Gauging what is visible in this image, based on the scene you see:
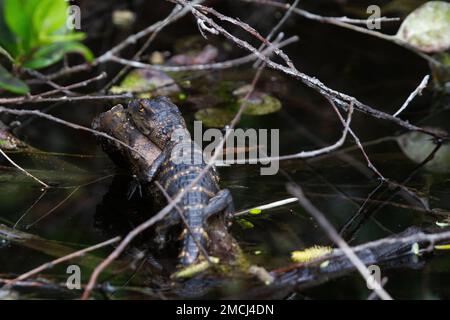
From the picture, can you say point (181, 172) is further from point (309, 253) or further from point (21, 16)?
point (21, 16)

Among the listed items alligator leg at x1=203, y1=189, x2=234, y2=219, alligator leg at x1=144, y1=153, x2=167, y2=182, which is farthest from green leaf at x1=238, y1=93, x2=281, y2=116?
alligator leg at x1=203, y1=189, x2=234, y2=219

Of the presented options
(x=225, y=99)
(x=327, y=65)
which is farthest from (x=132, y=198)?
(x=327, y=65)

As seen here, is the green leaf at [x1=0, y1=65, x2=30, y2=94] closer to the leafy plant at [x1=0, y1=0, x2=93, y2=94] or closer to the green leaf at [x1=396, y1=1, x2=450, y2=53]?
Result: the leafy plant at [x1=0, y1=0, x2=93, y2=94]

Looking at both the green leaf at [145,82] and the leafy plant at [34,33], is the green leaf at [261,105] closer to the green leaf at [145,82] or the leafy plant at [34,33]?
the green leaf at [145,82]

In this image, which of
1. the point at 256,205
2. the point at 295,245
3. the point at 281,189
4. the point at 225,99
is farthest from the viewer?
the point at 225,99

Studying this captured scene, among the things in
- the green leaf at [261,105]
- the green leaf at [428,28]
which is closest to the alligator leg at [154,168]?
the green leaf at [261,105]

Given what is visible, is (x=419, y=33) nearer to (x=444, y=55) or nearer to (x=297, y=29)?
(x=444, y=55)
